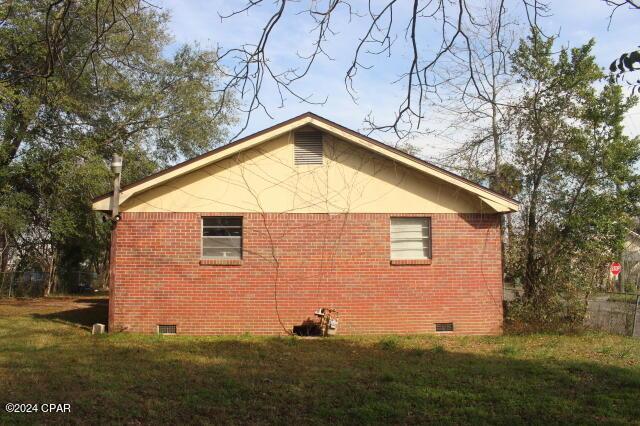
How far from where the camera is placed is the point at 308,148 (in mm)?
14211

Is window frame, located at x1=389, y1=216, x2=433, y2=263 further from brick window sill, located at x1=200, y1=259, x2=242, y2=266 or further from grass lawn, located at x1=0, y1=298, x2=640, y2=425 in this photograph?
brick window sill, located at x1=200, y1=259, x2=242, y2=266

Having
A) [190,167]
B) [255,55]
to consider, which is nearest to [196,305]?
[190,167]

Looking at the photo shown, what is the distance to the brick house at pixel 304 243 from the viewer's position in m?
13.9

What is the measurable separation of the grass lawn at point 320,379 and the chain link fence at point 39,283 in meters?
14.3

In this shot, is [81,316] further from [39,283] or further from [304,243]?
[39,283]

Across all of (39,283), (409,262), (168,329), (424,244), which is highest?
(424,244)

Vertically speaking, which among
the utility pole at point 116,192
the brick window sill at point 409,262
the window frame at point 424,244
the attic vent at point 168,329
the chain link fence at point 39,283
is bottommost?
the attic vent at point 168,329

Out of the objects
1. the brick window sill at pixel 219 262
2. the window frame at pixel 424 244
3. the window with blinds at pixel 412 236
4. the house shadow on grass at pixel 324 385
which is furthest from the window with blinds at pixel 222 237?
the window with blinds at pixel 412 236

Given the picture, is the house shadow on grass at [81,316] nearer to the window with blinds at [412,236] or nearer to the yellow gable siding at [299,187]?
the yellow gable siding at [299,187]

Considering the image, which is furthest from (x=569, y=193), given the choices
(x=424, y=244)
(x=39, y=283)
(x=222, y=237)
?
(x=39, y=283)

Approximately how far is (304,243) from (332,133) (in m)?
2.62

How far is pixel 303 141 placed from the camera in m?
14.2

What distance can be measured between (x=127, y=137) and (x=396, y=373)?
63.9 feet

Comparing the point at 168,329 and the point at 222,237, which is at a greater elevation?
the point at 222,237
